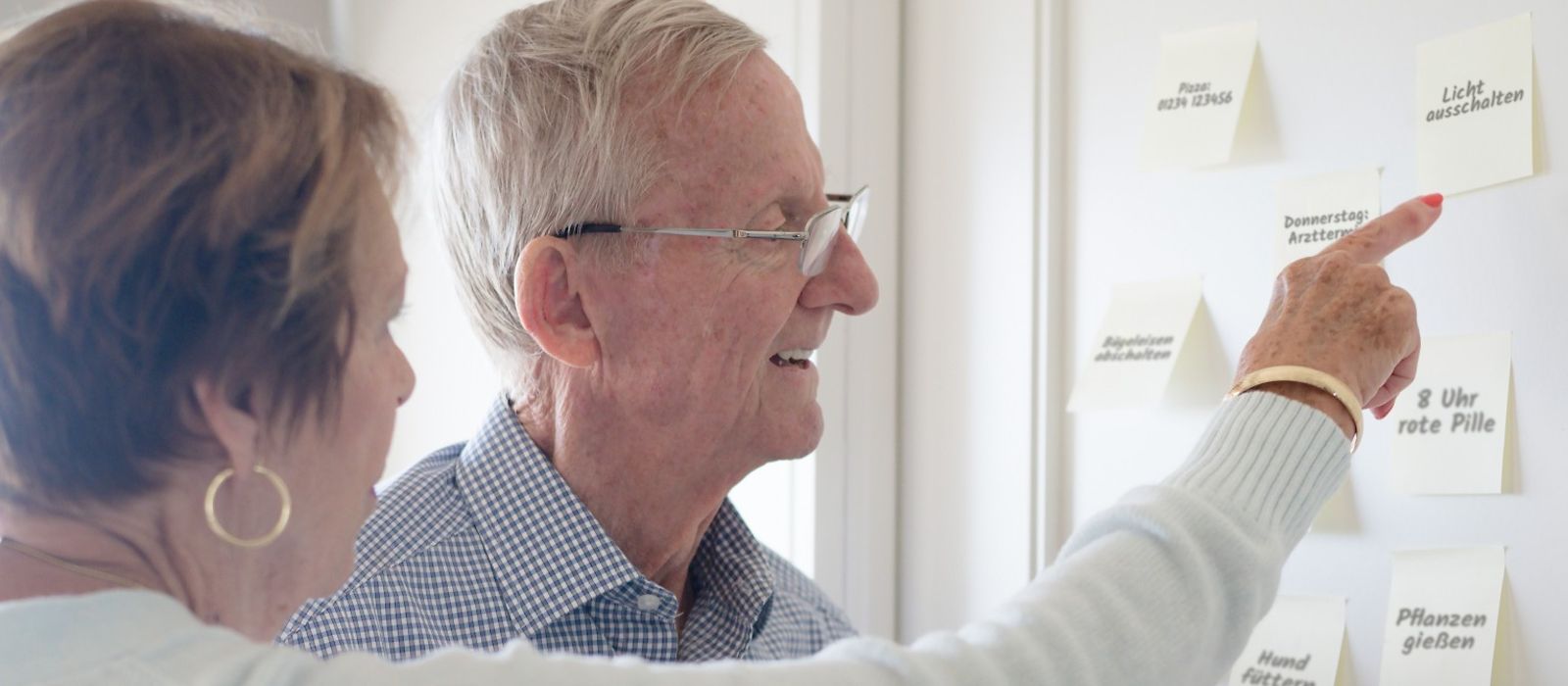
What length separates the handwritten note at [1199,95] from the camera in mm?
1240

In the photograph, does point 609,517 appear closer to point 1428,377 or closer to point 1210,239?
point 1210,239

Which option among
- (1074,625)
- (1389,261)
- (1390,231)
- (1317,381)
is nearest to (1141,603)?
(1074,625)

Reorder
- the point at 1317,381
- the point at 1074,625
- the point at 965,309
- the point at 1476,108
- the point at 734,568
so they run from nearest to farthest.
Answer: the point at 1074,625, the point at 1317,381, the point at 1476,108, the point at 734,568, the point at 965,309

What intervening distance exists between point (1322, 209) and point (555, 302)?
67 centimetres

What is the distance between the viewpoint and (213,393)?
723mm

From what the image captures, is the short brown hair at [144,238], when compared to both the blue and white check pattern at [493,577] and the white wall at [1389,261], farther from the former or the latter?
the white wall at [1389,261]

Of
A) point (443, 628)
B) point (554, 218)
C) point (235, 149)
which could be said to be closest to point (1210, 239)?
point (554, 218)

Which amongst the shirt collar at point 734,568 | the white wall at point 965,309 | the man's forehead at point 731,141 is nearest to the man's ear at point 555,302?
the man's forehead at point 731,141

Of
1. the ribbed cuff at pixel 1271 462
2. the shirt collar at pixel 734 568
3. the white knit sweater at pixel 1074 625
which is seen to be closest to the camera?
the white knit sweater at pixel 1074 625

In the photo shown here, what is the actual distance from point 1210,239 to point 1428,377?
0.24 meters

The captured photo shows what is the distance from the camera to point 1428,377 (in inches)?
43.7

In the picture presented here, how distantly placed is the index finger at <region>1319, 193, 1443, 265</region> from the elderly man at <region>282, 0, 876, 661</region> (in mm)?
454

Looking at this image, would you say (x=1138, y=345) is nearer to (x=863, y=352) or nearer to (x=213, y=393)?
(x=863, y=352)

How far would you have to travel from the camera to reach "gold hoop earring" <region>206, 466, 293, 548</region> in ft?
2.43
